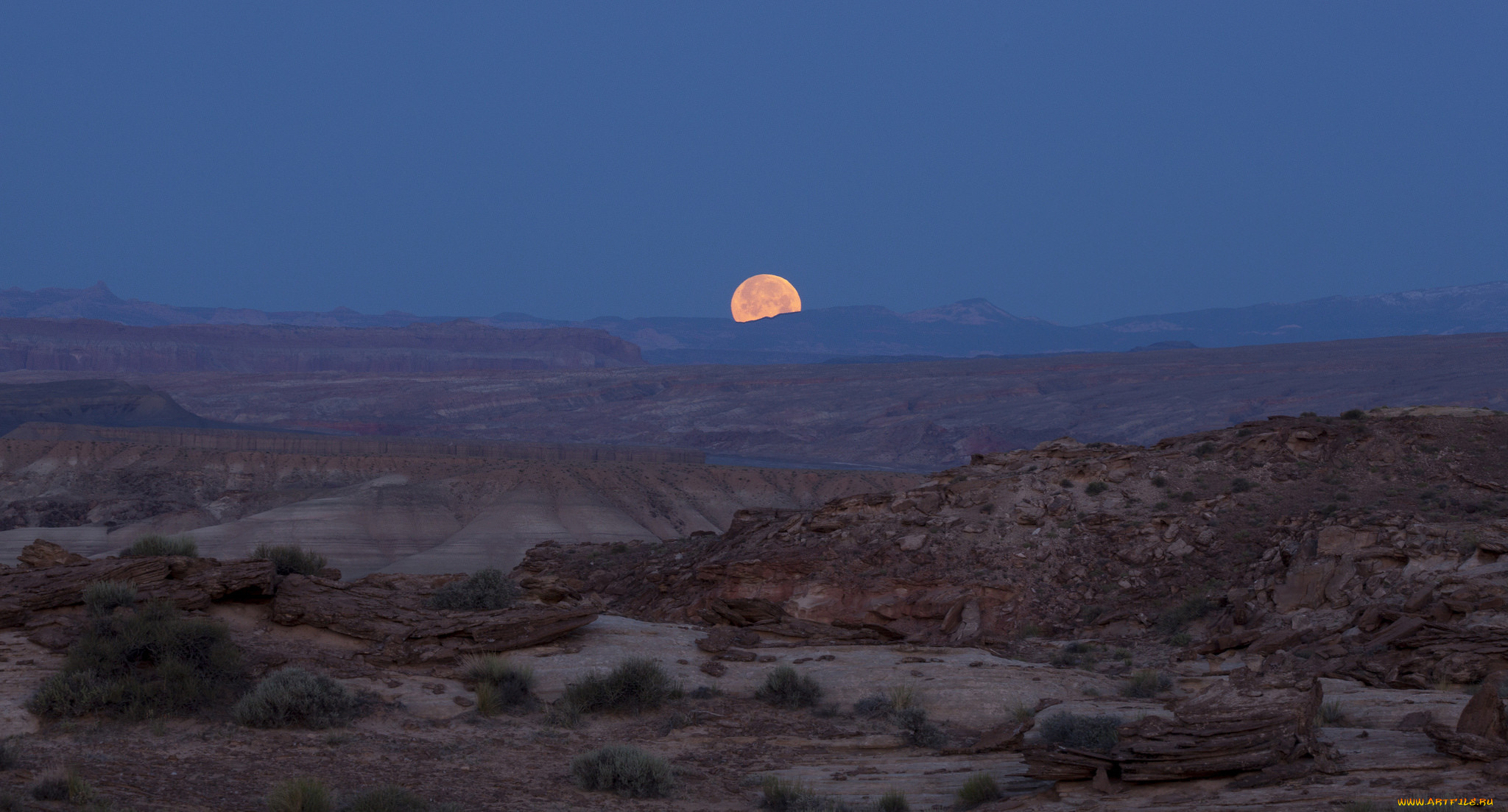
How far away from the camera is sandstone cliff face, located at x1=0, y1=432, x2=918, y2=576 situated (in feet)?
189

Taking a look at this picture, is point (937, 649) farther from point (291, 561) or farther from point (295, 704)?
point (291, 561)

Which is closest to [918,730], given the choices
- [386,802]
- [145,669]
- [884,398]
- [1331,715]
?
[1331,715]

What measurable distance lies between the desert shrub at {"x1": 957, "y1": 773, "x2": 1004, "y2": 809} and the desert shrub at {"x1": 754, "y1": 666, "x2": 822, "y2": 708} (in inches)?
178

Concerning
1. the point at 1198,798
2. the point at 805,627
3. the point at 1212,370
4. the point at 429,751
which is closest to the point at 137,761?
the point at 429,751

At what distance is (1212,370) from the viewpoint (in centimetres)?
14162

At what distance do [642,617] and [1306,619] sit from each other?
12.2 metres

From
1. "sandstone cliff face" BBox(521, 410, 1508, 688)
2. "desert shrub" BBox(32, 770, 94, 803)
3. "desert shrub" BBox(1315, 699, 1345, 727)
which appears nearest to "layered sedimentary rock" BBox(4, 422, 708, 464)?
"sandstone cliff face" BBox(521, 410, 1508, 688)

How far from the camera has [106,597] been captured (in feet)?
44.1

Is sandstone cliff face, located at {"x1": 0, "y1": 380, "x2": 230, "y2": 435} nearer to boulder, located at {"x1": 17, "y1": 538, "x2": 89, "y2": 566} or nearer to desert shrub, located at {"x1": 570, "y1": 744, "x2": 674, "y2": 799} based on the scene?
boulder, located at {"x1": 17, "y1": 538, "x2": 89, "y2": 566}

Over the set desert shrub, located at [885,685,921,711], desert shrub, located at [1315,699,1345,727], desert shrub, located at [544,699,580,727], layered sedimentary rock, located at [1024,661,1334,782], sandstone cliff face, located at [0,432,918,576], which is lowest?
sandstone cliff face, located at [0,432,918,576]

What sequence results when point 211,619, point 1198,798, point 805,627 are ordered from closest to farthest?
point 1198,798, point 211,619, point 805,627

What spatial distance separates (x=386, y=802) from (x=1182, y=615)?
567 inches

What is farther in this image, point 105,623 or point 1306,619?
point 1306,619

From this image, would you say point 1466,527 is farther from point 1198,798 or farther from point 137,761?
point 137,761
